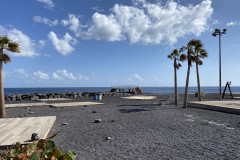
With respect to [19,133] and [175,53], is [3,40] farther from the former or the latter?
[175,53]

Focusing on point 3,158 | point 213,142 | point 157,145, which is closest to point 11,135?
point 157,145

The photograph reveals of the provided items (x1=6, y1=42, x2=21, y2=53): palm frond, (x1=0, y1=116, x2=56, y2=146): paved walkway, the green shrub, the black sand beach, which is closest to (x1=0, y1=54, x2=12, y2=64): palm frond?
(x1=6, y1=42, x2=21, y2=53): palm frond

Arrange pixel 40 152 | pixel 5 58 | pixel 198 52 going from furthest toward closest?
pixel 198 52 < pixel 5 58 < pixel 40 152

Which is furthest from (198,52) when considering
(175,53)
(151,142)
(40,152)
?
(40,152)

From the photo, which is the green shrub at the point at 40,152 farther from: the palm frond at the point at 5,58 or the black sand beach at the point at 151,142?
the palm frond at the point at 5,58

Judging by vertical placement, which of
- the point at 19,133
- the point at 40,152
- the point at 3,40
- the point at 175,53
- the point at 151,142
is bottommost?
the point at 151,142

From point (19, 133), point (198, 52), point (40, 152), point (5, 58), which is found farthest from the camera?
point (198, 52)

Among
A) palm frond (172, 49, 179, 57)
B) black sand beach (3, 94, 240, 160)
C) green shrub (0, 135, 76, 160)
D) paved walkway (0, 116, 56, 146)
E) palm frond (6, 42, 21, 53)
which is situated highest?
palm frond (172, 49, 179, 57)

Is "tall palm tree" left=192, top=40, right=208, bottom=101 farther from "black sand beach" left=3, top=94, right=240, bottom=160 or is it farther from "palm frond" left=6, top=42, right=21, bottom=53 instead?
"palm frond" left=6, top=42, right=21, bottom=53

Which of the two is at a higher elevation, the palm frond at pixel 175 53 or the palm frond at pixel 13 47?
the palm frond at pixel 175 53

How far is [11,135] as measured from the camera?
7.00 metres

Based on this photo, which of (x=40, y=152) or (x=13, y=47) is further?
(x=13, y=47)

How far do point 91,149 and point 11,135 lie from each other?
11.1ft

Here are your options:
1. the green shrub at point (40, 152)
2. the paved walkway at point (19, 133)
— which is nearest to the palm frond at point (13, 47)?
the paved walkway at point (19, 133)
